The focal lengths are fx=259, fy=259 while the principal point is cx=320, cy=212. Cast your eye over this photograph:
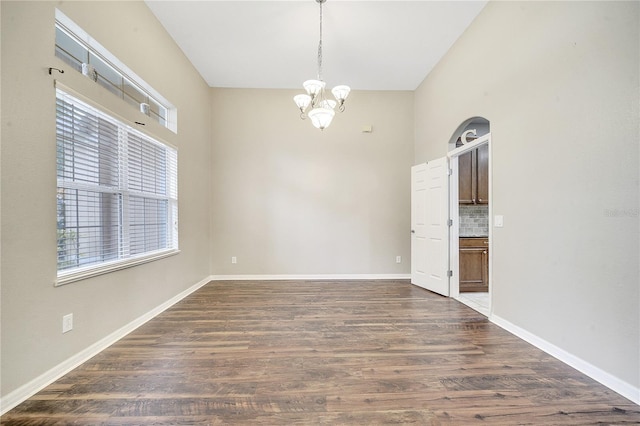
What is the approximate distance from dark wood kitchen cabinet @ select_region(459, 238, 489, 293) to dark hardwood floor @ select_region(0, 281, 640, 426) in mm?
1118

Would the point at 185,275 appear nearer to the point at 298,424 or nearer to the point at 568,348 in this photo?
the point at 298,424

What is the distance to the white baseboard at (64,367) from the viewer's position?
5.13 ft

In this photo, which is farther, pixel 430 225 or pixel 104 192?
pixel 430 225

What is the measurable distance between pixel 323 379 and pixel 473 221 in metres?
3.74

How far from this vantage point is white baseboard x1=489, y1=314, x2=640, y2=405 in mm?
1636

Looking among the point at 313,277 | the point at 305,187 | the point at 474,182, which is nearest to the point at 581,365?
the point at 474,182

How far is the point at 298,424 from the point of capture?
57.4 inches

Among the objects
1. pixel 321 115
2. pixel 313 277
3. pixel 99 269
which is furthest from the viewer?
pixel 313 277

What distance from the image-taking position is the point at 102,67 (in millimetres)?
2414

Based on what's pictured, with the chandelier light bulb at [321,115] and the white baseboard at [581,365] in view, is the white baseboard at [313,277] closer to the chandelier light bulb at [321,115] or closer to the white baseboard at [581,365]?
the white baseboard at [581,365]

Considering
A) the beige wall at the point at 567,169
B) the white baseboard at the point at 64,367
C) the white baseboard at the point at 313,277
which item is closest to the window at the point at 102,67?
the white baseboard at the point at 64,367

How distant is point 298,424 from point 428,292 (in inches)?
Answer: 122

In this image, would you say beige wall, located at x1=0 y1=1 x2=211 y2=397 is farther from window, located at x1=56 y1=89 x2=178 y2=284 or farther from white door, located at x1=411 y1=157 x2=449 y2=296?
white door, located at x1=411 y1=157 x2=449 y2=296

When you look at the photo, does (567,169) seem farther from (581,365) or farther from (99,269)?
(99,269)
